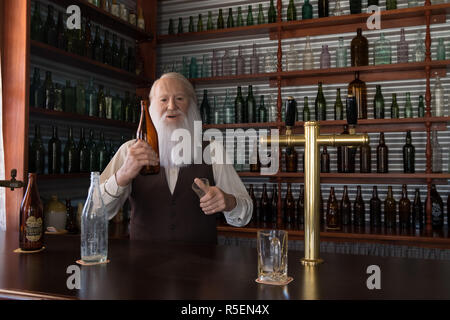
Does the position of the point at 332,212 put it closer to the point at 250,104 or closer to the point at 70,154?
the point at 250,104

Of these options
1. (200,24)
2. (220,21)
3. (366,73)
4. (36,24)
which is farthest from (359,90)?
(36,24)

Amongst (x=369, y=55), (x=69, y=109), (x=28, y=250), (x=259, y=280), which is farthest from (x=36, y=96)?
(x=369, y=55)

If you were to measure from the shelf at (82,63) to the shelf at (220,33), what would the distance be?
0.44 metres

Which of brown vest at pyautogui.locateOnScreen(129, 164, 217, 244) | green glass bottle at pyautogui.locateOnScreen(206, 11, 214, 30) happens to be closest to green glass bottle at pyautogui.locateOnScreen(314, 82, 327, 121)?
green glass bottle at pyautogui.locateOnScreen(206, 11, 214, 30)

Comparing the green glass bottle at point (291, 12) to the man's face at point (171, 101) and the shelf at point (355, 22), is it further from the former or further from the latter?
the man's face at point (171, 101)

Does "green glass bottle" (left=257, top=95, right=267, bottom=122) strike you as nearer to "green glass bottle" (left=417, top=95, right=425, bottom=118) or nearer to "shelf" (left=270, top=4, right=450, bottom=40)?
"shelf" (left=270, top=4, right=450, bottom=40)

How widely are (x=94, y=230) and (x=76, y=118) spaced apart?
1.79 metres

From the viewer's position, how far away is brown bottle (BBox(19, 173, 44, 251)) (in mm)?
1235

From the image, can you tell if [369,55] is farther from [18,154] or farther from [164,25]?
[18,154]

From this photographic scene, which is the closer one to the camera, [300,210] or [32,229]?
[32,229]

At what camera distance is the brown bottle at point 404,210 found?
2961mm

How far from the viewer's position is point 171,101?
6.02 feet

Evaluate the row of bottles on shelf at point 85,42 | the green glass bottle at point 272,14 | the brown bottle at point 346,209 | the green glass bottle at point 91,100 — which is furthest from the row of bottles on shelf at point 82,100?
the brown bottle at point 346,209

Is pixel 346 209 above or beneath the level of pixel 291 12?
beneath
